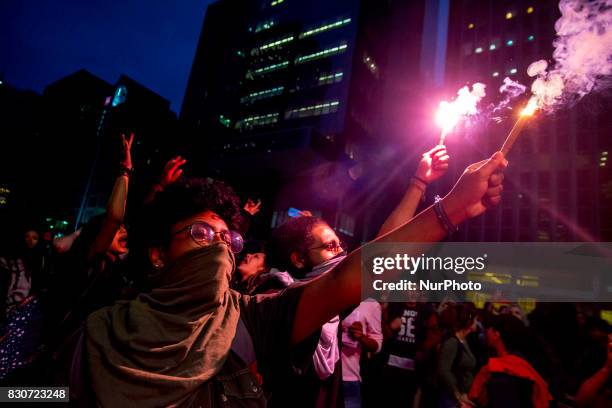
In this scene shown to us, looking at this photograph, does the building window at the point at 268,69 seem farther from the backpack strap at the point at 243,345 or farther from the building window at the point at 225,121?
the backpack strap at the point at 243,345

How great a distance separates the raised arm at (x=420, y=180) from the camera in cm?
256

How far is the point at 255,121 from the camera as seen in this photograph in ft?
176

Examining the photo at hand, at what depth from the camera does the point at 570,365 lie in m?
5.70

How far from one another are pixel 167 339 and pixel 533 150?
57.1 metres

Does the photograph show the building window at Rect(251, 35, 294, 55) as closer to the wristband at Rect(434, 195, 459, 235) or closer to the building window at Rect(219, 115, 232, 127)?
the building window at Rect(219, 115, 232, 127)

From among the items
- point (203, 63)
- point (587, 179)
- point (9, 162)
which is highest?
point (203, 63)

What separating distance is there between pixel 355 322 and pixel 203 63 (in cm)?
7058

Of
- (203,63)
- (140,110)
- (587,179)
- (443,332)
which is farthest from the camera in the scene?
(140,110)

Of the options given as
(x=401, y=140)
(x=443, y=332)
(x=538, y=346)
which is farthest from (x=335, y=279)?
(x=401, y=140)

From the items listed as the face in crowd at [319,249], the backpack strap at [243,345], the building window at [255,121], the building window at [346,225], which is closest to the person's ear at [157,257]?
the backpack strap at [243,345]

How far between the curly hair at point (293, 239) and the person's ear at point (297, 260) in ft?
0.10

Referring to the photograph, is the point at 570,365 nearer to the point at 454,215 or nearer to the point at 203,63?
the point at 454,215

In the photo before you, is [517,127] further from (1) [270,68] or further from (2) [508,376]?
(1) [270,68]

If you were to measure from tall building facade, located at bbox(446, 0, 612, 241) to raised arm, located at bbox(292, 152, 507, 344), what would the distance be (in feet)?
140
